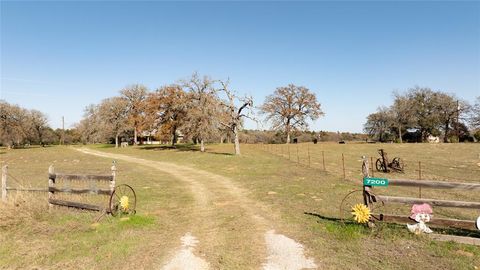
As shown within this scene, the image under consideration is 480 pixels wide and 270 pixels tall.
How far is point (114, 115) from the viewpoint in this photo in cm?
6606

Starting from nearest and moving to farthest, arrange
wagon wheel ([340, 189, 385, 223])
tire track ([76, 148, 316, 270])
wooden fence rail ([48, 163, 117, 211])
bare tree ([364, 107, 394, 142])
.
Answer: tire track ([76, 148, 316, 270]), wagon wheel ([340, 189, 385, 223]), wooden fence rail ([48, 163, 117, 211]), bare tree ([364, 107, 394, 142])

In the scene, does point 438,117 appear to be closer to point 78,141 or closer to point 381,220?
point 381,220

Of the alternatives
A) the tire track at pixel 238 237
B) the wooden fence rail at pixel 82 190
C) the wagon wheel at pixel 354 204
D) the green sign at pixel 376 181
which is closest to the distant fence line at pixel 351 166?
the wagon wheel at pixel 354 204

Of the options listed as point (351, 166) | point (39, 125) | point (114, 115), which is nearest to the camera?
point (351, 166)

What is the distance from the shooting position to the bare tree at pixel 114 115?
65625mm

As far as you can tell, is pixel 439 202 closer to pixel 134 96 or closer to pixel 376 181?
pixel 376 181

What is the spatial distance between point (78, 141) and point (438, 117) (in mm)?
102420

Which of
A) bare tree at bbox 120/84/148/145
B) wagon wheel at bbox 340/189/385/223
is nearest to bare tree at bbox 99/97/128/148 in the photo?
bare tree at bbox 120/84/148/145

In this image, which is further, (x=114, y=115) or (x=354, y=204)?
(x=114, y=115)

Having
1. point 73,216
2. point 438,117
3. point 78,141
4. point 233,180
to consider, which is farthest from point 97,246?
point 78,141

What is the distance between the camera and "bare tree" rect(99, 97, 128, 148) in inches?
2584

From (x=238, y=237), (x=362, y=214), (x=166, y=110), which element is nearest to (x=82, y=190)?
(x=238, y=237)

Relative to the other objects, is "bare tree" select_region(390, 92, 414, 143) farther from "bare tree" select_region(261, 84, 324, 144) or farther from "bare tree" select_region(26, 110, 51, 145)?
"bare tree" select_region(26, 110, 51, 145)

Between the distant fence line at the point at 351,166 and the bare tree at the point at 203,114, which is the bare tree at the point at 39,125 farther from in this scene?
the distant fence line at the point at 351,166
